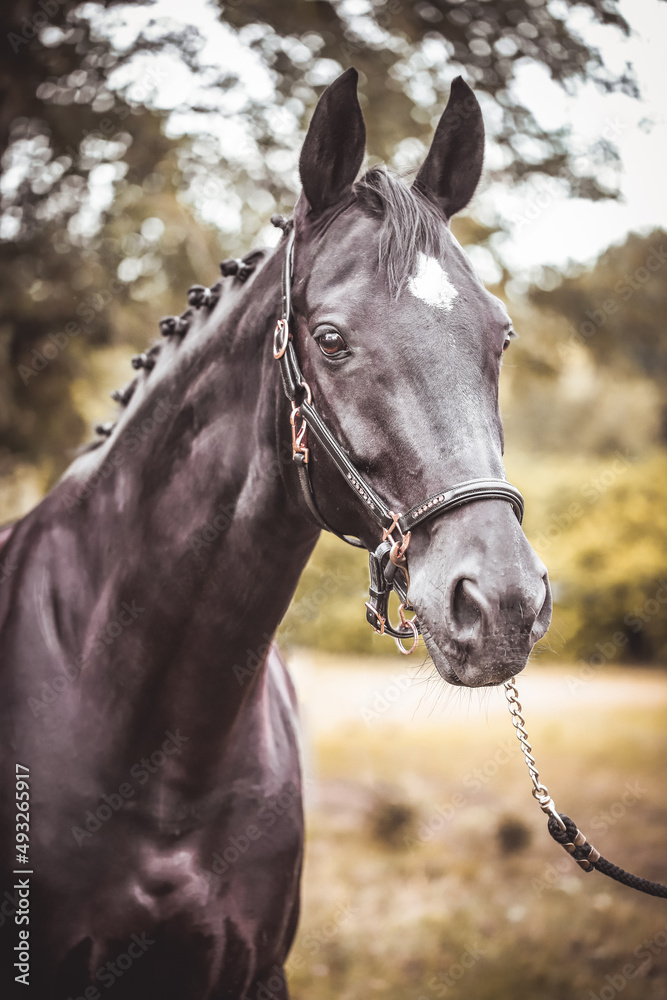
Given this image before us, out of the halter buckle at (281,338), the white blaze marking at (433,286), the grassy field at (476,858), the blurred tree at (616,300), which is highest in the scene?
the white blaze marking at (433,286)

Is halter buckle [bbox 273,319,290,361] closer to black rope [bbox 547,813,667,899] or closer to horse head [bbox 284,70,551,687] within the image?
horse head [bbox 284,70,551,687]

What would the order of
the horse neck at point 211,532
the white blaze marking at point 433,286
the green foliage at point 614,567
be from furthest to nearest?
1. the green foliage at point 614,567
2. the horse neck at point 211,532
3. the white blaze marking at point 433,286

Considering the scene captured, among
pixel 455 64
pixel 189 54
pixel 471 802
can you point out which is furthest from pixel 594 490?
pixel 189 54

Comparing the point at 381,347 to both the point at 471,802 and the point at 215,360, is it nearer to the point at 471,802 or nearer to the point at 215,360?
the point at 215,360

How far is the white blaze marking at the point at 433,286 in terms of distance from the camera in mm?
1777

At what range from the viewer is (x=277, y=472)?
82.8 inches

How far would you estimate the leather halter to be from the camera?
5.28 ft

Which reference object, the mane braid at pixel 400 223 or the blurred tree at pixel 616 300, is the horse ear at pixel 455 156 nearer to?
the mane braid at pixel 400 223

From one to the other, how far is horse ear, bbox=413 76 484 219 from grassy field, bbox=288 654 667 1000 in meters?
1.68

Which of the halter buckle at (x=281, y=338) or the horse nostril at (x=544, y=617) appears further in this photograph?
the halter buckle at (x=281, y=338)

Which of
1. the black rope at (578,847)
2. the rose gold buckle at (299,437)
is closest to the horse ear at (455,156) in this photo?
the rose gold buckle at (299,437)

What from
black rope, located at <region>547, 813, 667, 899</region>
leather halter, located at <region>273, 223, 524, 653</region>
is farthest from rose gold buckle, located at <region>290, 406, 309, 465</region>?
black rope, located at <region>547, 813, 667, 899</region>

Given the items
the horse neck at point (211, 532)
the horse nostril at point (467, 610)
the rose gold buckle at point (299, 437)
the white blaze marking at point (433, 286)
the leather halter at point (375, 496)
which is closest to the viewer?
the horse nostril at point (467, 610)

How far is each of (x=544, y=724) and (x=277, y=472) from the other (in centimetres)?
984
